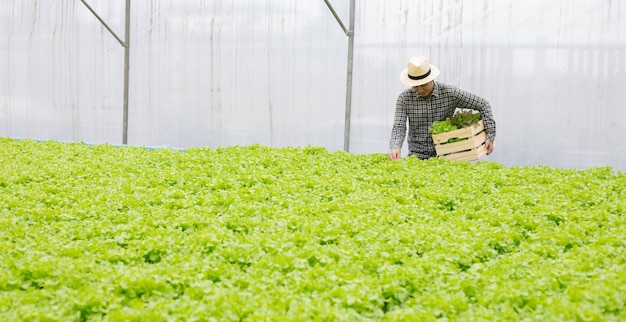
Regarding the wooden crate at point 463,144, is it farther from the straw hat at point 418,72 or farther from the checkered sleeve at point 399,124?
the straw hat at point 418,72

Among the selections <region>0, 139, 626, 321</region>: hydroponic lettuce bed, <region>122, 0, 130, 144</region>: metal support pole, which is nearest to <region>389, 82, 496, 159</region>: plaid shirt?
<region>0, 139, 626, 321</region>: hydroponic lettuce bed

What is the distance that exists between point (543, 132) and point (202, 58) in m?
8.18

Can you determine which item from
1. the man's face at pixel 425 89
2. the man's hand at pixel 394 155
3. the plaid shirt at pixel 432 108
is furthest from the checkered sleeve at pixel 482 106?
the man's hand at pixel 394 155

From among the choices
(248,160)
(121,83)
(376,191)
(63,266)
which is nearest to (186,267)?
(63,266)

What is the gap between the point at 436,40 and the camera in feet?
45.2

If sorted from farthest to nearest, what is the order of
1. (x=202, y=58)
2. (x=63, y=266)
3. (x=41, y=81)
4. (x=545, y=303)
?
(x=41, y=81)
(x=202, y=58)
(x=63, y=266)
(x=545, y=303)

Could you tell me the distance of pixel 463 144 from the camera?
981 cm

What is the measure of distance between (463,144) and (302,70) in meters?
6.20

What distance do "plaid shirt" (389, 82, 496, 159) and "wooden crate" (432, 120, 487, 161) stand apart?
0.21 m

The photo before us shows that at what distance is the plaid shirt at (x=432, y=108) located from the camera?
1006 centimetres

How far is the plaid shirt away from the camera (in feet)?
33.0

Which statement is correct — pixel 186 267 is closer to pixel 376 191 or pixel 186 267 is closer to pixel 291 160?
pixel 376 191

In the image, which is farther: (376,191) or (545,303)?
(376,191)

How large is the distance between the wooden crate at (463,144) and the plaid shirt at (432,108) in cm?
21
